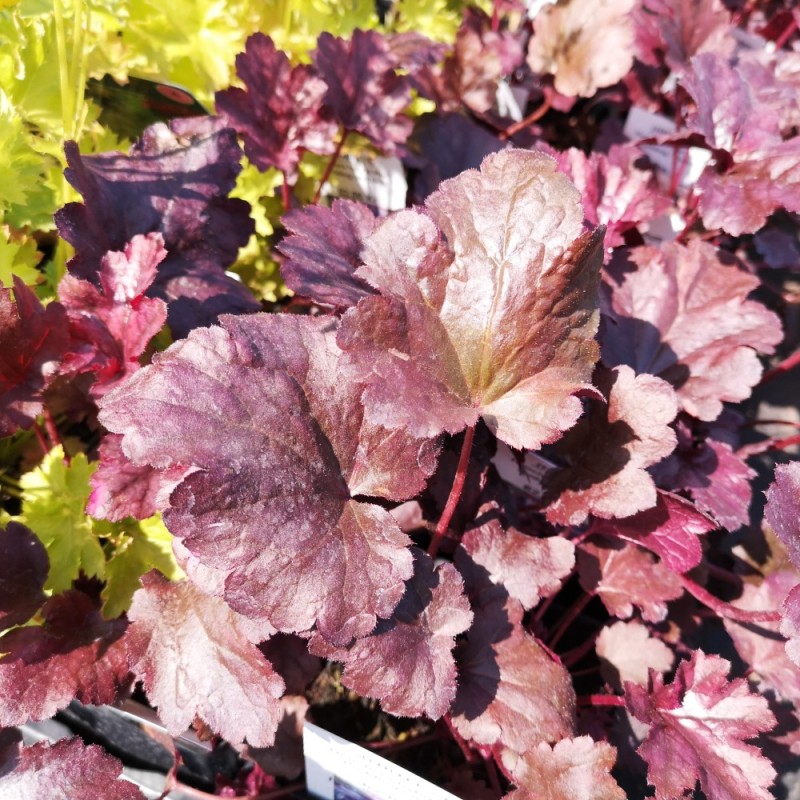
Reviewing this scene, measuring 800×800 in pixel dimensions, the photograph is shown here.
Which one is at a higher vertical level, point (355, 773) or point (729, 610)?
point (729, 610)

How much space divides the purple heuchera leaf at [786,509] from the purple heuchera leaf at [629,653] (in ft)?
0.87

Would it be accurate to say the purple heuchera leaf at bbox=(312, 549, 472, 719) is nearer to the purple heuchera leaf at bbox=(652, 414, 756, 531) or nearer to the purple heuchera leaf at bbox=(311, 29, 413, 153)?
the purple heuchera leaf at bbox=(652, 414, 756, 531)

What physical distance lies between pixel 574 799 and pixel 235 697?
1.28 feet

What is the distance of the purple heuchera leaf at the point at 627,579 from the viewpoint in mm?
977

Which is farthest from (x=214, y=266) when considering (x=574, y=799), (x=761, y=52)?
(x=761, y=52)

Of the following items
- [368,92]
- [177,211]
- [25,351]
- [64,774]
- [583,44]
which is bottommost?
[64,774]

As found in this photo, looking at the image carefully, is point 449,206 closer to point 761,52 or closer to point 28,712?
point 28,712

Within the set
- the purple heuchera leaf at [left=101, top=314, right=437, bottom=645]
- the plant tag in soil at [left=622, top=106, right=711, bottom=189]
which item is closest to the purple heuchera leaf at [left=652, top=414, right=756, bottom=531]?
the purple heuchera leaf at [left=101, top=314, right=437, bottom=645]

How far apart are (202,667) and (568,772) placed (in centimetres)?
43

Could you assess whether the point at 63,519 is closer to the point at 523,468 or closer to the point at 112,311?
the point at 112,311

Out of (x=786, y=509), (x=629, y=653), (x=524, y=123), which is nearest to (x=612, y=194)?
(x=524, y=123)

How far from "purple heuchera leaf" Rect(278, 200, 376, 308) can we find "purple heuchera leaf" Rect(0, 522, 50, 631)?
0.46 metres

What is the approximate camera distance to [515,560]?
0.92 meters

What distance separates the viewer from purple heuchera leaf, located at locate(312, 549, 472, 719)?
778 mm
